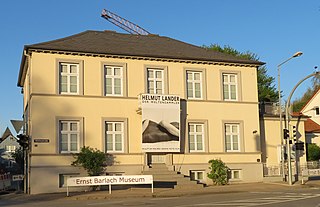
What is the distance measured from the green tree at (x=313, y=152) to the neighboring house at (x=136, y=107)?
10995 mm

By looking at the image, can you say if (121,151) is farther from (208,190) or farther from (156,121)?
(208,190)

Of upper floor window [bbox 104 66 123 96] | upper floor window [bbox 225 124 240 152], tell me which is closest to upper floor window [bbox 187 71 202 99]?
upper floor window [bbox 225 124 240 152]

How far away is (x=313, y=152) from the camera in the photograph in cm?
4309

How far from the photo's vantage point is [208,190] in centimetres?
2753

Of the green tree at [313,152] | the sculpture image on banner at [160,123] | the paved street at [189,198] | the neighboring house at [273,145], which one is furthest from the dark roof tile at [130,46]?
the green tree at [313,152]

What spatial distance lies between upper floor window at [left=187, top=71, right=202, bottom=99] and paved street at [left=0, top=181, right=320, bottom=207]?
7.24 m

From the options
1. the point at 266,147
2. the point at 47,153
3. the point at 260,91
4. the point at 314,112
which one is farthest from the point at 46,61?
the point at 314,112

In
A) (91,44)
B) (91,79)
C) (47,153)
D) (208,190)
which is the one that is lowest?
(208,190)

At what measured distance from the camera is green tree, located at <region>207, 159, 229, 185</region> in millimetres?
31672

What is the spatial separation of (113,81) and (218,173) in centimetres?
898

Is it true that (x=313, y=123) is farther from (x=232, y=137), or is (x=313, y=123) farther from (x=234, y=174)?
(x=234, y=174)

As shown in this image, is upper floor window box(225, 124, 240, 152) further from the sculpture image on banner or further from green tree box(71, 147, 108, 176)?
green tree box(71, 147, 108, 176)

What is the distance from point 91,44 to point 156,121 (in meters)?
6.50

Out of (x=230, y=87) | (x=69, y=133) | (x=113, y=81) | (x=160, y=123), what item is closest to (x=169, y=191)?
(x=160, y=123)
